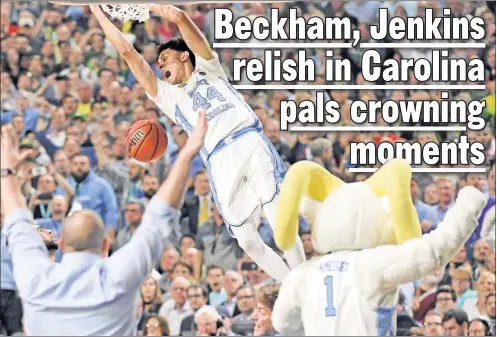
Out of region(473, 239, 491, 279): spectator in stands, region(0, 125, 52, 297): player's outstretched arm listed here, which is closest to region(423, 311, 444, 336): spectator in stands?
region(473, 239, 491, 279): spectator in stands

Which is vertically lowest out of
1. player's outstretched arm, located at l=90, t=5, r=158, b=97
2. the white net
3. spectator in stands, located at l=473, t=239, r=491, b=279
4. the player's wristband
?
spectator in stands, located at l=473, t=239, r=491, b=279

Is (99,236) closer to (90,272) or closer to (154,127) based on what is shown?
(90,272)

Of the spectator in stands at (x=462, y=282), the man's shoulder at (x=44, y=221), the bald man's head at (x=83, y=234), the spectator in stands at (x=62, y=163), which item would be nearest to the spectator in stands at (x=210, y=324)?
the man's shoulder at (x=44, y=221)

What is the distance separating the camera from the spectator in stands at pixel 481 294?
8.65 meters

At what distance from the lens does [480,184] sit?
9.02 meters

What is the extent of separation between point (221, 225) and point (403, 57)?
6.42 feet

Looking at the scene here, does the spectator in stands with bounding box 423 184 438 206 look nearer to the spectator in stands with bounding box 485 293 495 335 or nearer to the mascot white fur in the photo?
the spectator in stands with bounding box 485 293 495 335

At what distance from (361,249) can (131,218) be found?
161 inches

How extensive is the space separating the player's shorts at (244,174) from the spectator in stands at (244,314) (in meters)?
1.24

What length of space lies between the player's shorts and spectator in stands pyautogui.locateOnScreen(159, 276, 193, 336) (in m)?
1.57

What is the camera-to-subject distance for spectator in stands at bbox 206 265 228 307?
8.80 metres

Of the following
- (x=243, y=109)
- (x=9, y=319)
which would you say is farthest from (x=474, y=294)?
(x=9, y=319)

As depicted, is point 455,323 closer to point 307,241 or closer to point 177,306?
point 307,241

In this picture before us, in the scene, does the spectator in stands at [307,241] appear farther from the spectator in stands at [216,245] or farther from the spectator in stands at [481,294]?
the spectator in stands at [481,294]
